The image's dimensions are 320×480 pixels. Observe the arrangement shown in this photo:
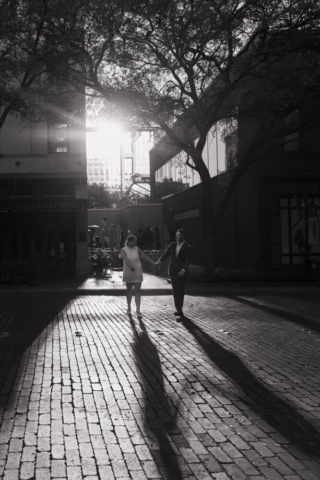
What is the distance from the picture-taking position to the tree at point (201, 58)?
1800 centimetres

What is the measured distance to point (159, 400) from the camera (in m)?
5.93

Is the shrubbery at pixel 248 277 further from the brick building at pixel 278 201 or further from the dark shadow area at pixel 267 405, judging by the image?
the dark shadow area at pixel 267 405

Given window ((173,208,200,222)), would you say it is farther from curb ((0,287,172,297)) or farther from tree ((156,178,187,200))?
curb ((0,287,172,297))

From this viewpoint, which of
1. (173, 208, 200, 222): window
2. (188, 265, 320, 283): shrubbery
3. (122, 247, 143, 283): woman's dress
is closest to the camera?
(122, 247, 143, 283): woman's dress

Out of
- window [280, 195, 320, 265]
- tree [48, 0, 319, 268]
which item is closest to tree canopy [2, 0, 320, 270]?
tree [48, 0, 319, 268]

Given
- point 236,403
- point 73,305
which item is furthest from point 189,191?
point 236,403

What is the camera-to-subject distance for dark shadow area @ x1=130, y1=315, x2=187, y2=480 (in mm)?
4264

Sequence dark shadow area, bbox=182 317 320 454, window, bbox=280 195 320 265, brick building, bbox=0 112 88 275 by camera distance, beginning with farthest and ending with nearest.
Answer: brick building, bbox=0 112 88 275 < window, bbox=280 195 320 265 < dark shadow area, bbox=182 317 320 454

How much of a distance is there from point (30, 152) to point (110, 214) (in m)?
23.2

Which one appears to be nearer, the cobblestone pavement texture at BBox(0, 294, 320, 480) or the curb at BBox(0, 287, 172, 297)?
the cobblestone pavement texture at BBox(0, 294, 320, 480)

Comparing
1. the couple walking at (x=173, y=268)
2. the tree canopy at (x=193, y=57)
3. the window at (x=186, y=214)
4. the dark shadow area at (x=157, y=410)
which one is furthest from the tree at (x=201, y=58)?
the window at (x=186, y=214)

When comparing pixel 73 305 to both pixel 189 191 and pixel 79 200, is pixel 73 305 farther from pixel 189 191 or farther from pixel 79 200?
pixel 189 191

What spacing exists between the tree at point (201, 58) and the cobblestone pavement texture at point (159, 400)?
9.85 metres

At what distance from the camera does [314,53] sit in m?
19.1
